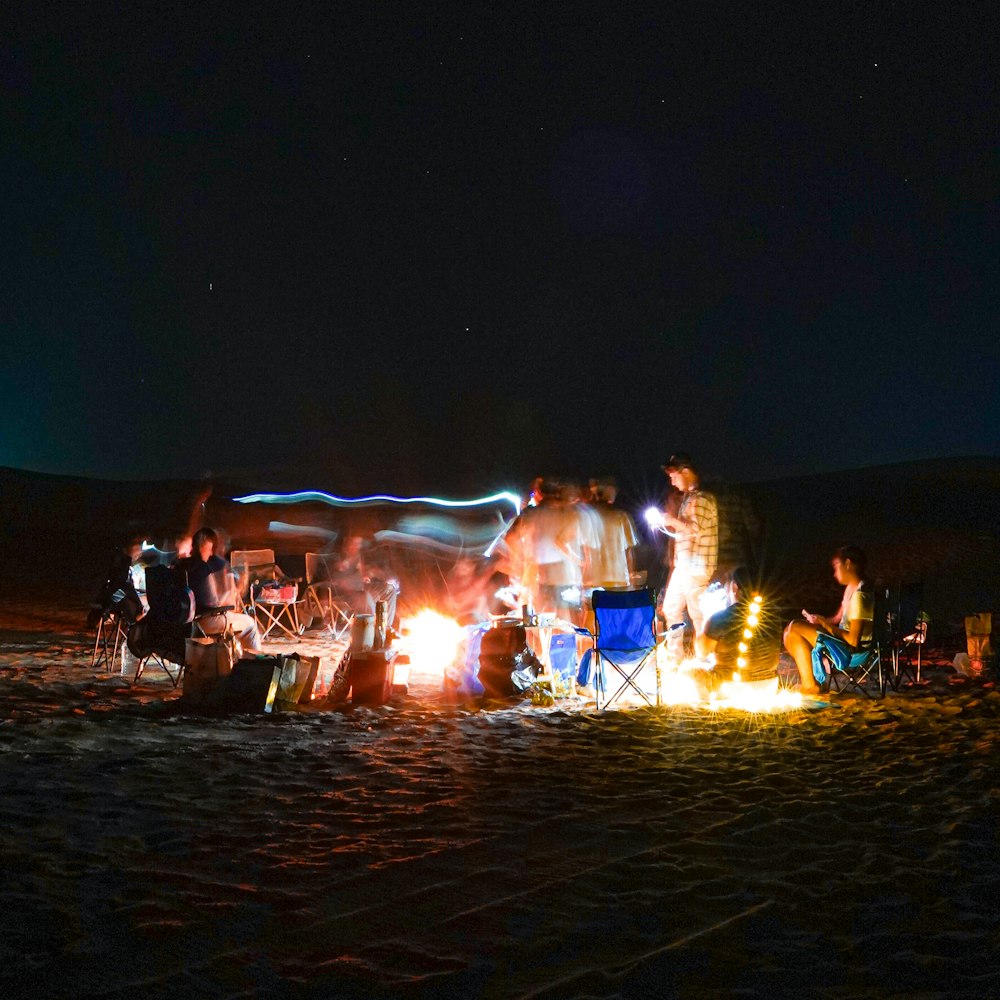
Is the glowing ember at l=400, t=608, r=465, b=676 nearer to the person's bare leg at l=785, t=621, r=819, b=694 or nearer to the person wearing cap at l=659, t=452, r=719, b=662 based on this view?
the person wearing cap at l=659, t=452, r=719, b=662

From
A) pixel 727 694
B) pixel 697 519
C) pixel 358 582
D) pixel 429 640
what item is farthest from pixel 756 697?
pixel 358 582

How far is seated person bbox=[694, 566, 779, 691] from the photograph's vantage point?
22.2 ft

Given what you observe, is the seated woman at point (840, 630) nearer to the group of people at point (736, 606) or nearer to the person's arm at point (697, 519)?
the group of people at point (736, 606)

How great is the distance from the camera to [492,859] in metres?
3.21

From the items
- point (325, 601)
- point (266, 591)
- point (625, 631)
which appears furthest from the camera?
point (325, 601)

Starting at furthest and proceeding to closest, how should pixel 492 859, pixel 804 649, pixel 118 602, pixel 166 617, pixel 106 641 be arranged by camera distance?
pixel 106 641 → pixel 118 602 → pixel 804 649 → pixel 166 617 → pixel 492 859

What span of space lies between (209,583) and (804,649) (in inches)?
176

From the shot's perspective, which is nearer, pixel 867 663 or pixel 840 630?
pixel 840 630

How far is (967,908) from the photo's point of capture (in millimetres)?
2799

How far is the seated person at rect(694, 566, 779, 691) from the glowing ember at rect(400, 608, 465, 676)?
6.94ft

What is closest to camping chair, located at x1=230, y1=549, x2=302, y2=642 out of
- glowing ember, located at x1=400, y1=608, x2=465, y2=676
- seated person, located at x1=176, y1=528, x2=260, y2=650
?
glowing ember, located at x1=400, y1=608, x2=465, y2=676

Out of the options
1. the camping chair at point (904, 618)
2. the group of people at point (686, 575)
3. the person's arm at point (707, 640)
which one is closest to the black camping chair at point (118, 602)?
the group of people at point (686, 575)

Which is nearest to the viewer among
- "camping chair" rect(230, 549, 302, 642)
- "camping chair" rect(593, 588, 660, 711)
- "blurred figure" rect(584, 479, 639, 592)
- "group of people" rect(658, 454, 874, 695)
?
"camping chair" rect(593, 588, 660, 711)

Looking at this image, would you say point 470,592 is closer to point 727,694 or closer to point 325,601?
point 325,601
